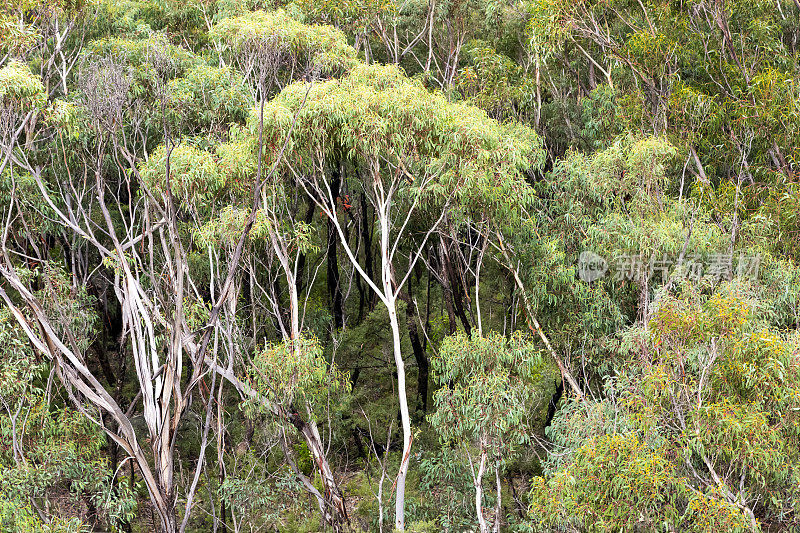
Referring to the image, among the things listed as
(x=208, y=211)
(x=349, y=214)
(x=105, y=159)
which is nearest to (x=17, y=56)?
(x=105, y=159)

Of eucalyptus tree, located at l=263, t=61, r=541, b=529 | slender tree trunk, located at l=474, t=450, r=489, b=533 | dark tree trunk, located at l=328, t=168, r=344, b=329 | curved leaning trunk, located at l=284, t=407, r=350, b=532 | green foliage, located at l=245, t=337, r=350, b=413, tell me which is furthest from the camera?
→ dark tree trunk, located at l=328, t=168, r=344, b=329

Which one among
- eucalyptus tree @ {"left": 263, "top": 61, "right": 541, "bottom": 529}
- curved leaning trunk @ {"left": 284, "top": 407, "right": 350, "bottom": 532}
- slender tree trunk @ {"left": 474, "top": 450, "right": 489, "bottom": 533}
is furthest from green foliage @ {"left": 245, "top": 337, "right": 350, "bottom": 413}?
slender tree trunk @ {"left": 474, "top": 450, "right": 489, "bottom": 533}

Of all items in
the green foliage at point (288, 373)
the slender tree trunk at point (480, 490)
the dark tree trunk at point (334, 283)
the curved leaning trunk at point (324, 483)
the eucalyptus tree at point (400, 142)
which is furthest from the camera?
the dark tree trunk at point (334, 283)

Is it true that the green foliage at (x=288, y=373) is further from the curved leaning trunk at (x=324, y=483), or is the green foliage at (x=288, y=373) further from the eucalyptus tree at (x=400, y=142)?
the eucalyptus tree at (x=400, y=142)

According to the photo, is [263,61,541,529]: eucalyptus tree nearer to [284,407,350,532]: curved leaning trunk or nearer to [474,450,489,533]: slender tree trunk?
[284,407,350,532]: curved leaning trunk

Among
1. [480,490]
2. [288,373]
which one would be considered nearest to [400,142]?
[288,373]

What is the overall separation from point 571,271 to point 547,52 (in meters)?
5.00

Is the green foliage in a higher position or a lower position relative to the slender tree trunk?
higher

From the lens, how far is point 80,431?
1060 centimetres

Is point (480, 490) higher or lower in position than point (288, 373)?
lower

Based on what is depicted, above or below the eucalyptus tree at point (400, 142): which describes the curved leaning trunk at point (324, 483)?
below

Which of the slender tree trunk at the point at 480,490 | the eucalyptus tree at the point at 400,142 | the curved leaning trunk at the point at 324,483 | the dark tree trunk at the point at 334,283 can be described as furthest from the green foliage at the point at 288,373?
the dark tree trunk at the point at 334,283

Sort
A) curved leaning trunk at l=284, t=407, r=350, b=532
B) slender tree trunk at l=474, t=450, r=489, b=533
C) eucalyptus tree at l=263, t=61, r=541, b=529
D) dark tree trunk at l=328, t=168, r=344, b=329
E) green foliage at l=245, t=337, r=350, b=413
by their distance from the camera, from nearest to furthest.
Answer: eucalyptus tree at l=263, t=61, r=541, b=529
green foliage at l=245, t=337, r=350, b=413
slender tree trunk at l=474, t=450, r=489, b=533
curved leaning trunk at l=284, t=407, r=350, b=532
dark tree trunk at l=328, t=168, r=344, b=329

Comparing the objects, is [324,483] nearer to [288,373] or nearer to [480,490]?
[288,373]
